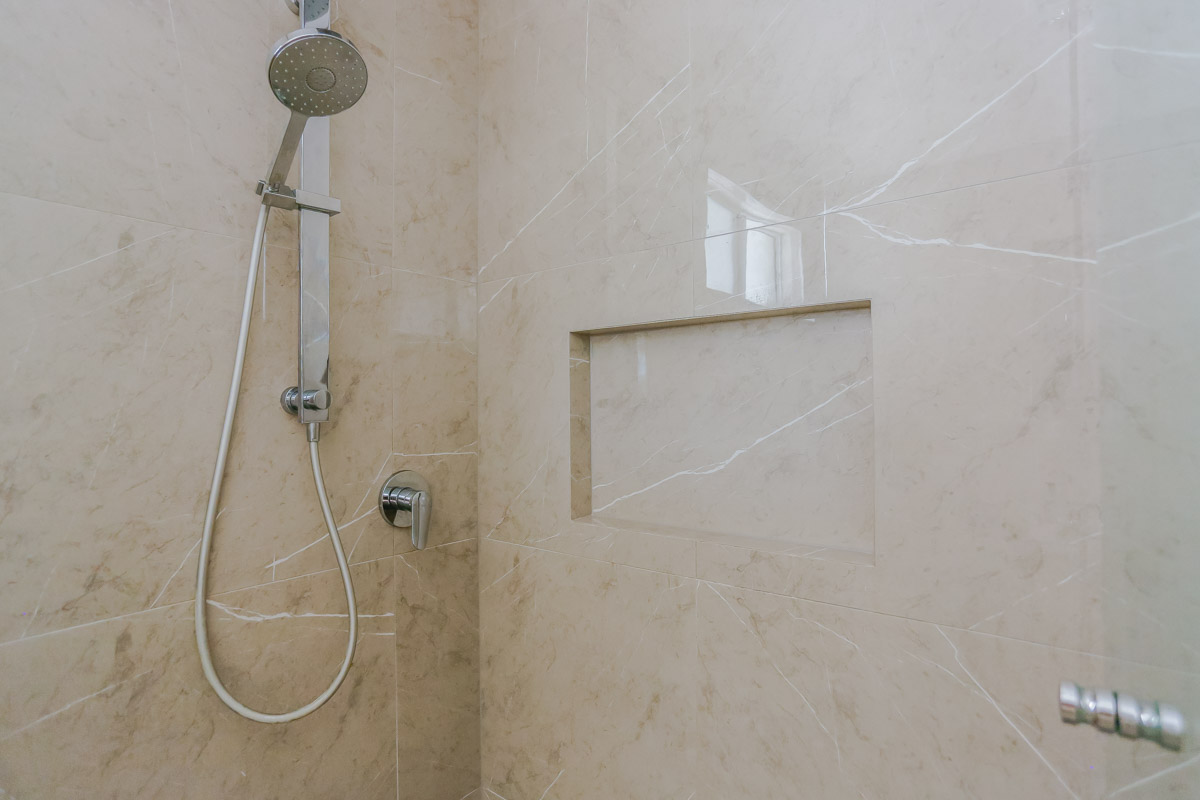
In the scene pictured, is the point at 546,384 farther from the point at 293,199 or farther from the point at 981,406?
the point at 981,406

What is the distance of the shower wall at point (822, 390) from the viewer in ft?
2.40

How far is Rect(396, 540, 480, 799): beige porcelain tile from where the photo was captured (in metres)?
1.28

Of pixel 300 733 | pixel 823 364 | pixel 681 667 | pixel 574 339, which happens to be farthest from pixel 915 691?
pixel 300 733

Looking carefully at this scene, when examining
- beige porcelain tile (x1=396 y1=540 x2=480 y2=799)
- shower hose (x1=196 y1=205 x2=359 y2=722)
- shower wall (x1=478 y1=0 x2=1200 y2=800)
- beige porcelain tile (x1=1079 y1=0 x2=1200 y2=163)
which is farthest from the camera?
beige porcelain tile (x1=396 y1=540 x2=480 y2=799)

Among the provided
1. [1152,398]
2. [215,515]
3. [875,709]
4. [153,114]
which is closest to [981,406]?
[1152,398]

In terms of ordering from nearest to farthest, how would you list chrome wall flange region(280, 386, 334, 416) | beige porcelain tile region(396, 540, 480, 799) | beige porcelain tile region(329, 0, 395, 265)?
chrome wall flange region(280, 386, 334, 416)
beige porcelain tile region(329, 0, 395, 265)
beige porcelain tile region(396, 540, 480, 799)

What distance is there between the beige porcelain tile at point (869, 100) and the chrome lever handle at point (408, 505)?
2.45 feet

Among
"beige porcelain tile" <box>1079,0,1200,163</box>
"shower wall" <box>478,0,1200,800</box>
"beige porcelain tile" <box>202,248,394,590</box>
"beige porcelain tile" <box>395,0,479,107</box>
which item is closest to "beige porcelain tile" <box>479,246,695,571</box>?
"shower wall" <box>478,0,1200,800</box>

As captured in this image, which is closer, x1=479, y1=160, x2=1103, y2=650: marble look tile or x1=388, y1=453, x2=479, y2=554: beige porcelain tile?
x1=479, y1=160, x2=1103, y2=650: marble look tile

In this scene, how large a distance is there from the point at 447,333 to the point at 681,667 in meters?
0.85

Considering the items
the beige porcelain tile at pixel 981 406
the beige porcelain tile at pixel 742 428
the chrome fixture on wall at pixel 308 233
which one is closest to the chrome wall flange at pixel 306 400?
the chrome fixture on wall at pixel 308 233

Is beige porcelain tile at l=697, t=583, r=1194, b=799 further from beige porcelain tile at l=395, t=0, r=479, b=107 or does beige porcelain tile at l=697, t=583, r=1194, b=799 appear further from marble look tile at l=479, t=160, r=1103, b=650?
beige porcelain tile at l=395, t=0, r=479, b=107

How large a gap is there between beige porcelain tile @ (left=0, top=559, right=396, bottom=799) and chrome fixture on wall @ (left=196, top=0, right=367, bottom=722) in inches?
1.7

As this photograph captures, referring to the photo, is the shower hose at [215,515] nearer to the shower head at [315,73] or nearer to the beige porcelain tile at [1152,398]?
the shower head at [315,73]
